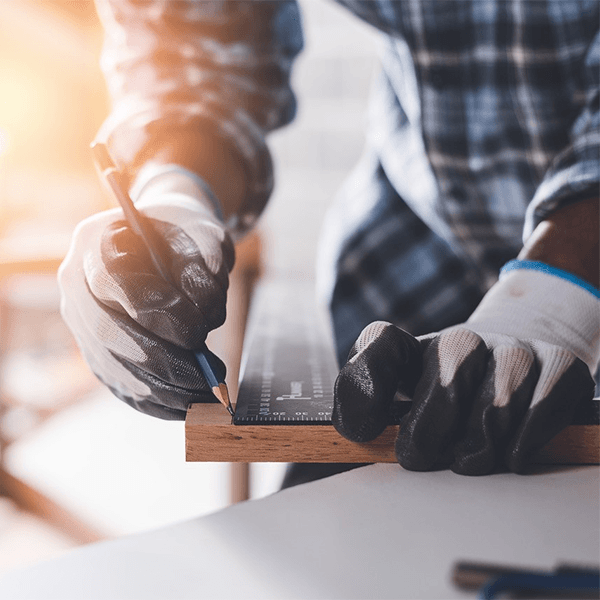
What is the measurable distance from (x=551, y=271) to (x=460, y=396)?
202 millimetres

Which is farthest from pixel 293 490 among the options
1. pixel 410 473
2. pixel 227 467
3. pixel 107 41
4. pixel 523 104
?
pixel 227 467

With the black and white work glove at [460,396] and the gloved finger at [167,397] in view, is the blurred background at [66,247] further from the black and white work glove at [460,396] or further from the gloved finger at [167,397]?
the black and white work glove at [460,396]

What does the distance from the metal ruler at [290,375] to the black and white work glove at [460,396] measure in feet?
0.09

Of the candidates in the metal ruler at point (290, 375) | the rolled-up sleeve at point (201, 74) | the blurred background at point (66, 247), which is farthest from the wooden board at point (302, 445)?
the blurred background at point (66, 247)

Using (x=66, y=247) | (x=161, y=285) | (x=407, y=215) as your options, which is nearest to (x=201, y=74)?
(x=407, y=215)

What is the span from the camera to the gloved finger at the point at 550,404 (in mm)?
341

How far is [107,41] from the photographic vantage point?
0.88m

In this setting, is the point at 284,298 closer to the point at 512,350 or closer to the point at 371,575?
the point at 512,350

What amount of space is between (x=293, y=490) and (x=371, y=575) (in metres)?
0.09

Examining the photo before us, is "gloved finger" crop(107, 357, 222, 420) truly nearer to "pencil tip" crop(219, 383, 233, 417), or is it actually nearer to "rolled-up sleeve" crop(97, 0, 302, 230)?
"pencil tip" crop(219, 383, 233, 417)

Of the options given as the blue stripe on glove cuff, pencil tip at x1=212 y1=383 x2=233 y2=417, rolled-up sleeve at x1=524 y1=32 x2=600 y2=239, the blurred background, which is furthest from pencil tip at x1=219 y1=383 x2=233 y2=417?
the blurred background

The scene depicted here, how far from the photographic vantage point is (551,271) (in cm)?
49

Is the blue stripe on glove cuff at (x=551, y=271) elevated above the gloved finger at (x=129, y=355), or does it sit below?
above

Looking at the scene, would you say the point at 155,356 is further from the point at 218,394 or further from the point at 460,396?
the point at 460,396
